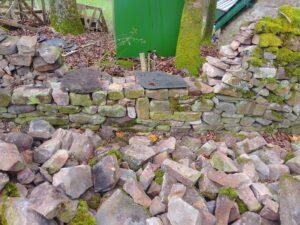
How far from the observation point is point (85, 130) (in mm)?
4910

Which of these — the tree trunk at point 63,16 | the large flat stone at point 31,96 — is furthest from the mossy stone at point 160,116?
the tree trunk at point 63,16

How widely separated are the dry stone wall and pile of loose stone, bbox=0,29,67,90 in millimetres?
15

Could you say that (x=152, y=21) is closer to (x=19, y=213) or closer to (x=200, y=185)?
(x=200, y=185)

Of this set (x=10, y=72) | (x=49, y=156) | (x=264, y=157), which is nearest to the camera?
(x=49, y=156)

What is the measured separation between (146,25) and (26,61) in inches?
108

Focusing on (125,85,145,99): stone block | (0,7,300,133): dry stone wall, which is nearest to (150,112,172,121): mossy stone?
(0,7,300,133): dry stone wall

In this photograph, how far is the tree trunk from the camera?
8.34m

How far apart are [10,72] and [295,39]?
14.5ft

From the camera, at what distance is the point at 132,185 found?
3641mm

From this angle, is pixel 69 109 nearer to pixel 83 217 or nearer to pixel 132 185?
pixel 132 185

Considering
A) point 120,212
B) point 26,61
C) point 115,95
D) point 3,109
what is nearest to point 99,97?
point 115,95

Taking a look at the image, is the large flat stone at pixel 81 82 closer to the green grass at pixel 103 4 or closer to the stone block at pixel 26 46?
the stone block at pixel 26 46

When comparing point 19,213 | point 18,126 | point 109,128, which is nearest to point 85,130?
point 109,128

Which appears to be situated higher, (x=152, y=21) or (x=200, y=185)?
(x=152, y=21)
